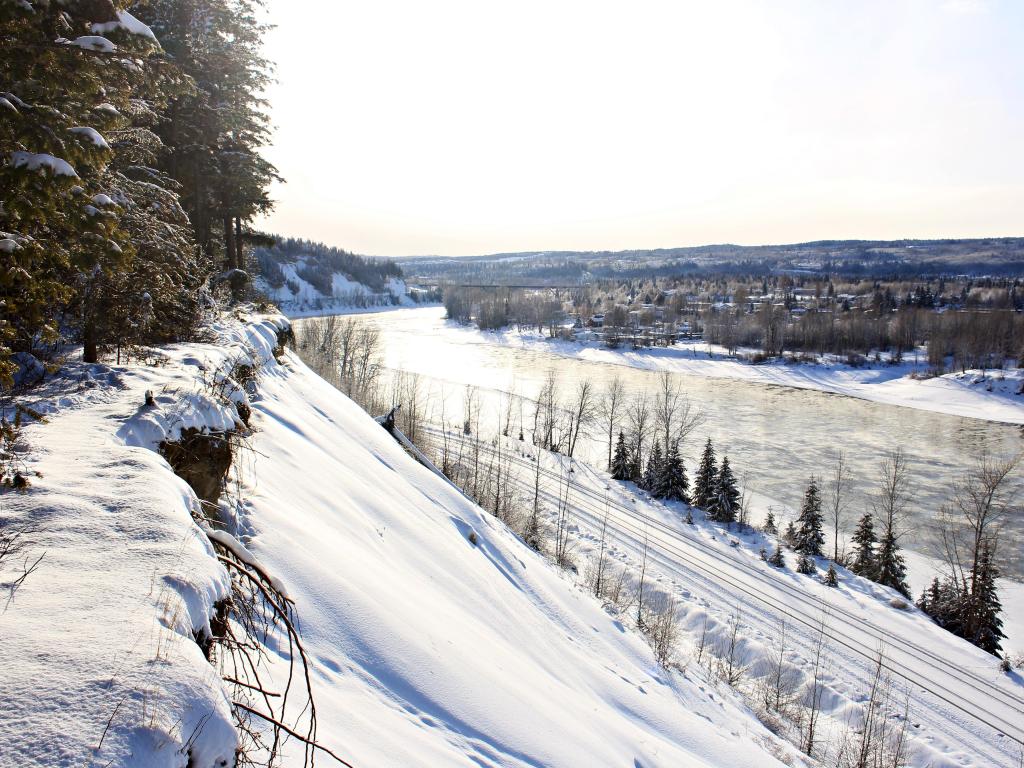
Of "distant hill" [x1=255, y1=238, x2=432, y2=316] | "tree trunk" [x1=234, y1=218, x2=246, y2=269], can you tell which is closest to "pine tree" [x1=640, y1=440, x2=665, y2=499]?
"tree trunk" [x1=234, y1=218, x2=246, y2=269]

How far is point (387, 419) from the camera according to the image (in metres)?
16.8

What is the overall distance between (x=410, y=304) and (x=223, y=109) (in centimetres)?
14775

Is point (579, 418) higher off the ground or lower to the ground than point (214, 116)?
lower

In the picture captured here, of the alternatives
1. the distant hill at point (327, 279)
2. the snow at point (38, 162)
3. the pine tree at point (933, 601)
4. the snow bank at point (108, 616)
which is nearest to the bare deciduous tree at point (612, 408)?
the pine tree at point (933, 601)

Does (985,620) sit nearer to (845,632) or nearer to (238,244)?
(845,632)

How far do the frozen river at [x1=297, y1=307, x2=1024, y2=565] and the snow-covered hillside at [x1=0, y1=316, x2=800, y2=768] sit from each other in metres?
24.6

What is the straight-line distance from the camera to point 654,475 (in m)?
30.0

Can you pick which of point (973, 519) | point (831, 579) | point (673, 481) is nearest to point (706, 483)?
point (673, 481)

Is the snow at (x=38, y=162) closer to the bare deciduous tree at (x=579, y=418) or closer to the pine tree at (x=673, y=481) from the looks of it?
the pine tree at (x=673, y=481)

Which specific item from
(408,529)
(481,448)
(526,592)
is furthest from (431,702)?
(481,448)

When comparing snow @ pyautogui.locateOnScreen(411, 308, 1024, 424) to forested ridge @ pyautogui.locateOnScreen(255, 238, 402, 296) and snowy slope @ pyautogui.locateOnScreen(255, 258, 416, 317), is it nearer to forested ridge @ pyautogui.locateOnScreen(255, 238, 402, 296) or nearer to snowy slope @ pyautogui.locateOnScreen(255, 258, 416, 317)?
snowy slope @ pyautogui.locateOnScreen(255, 258, 416, 317)

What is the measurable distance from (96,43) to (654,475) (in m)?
29.1

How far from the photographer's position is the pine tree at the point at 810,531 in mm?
23013

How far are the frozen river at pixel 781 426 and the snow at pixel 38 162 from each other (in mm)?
30879
